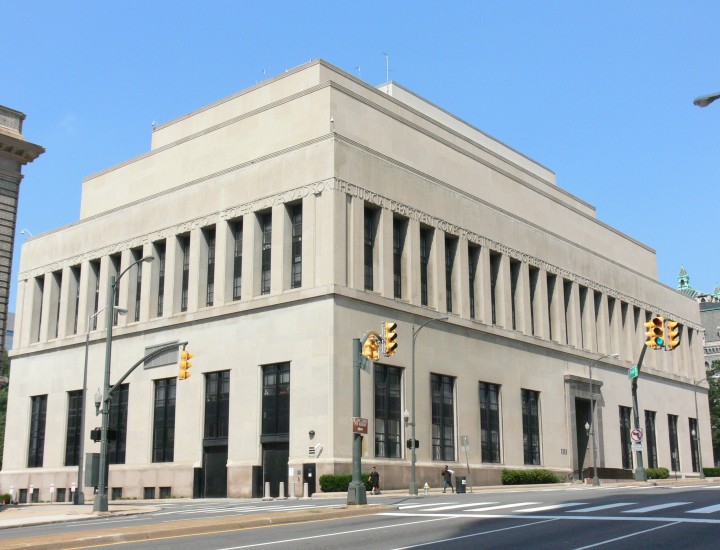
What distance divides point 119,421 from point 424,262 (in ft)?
85.1

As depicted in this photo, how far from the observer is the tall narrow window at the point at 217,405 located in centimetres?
5709

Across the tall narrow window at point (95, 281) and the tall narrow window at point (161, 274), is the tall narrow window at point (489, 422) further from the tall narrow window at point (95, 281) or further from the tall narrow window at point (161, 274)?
the tall narrow window at point (95, 281)

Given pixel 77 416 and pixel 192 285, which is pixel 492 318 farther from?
pixel 77 416

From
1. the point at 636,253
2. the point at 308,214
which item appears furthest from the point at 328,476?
the point at 636,253

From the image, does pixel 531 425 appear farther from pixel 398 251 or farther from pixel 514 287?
pixel 398 251

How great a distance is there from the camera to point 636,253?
97062mm

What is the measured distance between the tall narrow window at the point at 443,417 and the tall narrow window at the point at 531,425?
32.2ft

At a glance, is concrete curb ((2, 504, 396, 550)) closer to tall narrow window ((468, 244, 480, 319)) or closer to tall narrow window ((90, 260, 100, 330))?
tall narrow window ((468, 244, 480, 319))

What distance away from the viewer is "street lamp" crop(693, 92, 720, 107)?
57.8 ft

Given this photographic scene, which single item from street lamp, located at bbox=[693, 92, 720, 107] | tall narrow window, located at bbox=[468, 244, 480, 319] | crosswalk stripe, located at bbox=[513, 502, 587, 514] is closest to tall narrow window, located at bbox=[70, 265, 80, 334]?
tall narrow window, located at bbox=[468, 244, 480, 319]

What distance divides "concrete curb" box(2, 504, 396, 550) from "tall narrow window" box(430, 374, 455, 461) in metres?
30.9

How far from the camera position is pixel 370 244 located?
189 ft

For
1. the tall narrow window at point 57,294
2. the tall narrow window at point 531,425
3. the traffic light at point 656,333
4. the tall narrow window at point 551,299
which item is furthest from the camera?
the tall narrow window at point 551,299

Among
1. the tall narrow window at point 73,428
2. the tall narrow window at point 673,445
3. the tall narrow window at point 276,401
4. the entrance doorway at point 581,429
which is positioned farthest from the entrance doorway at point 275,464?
the tall narrow window at point 673,445
